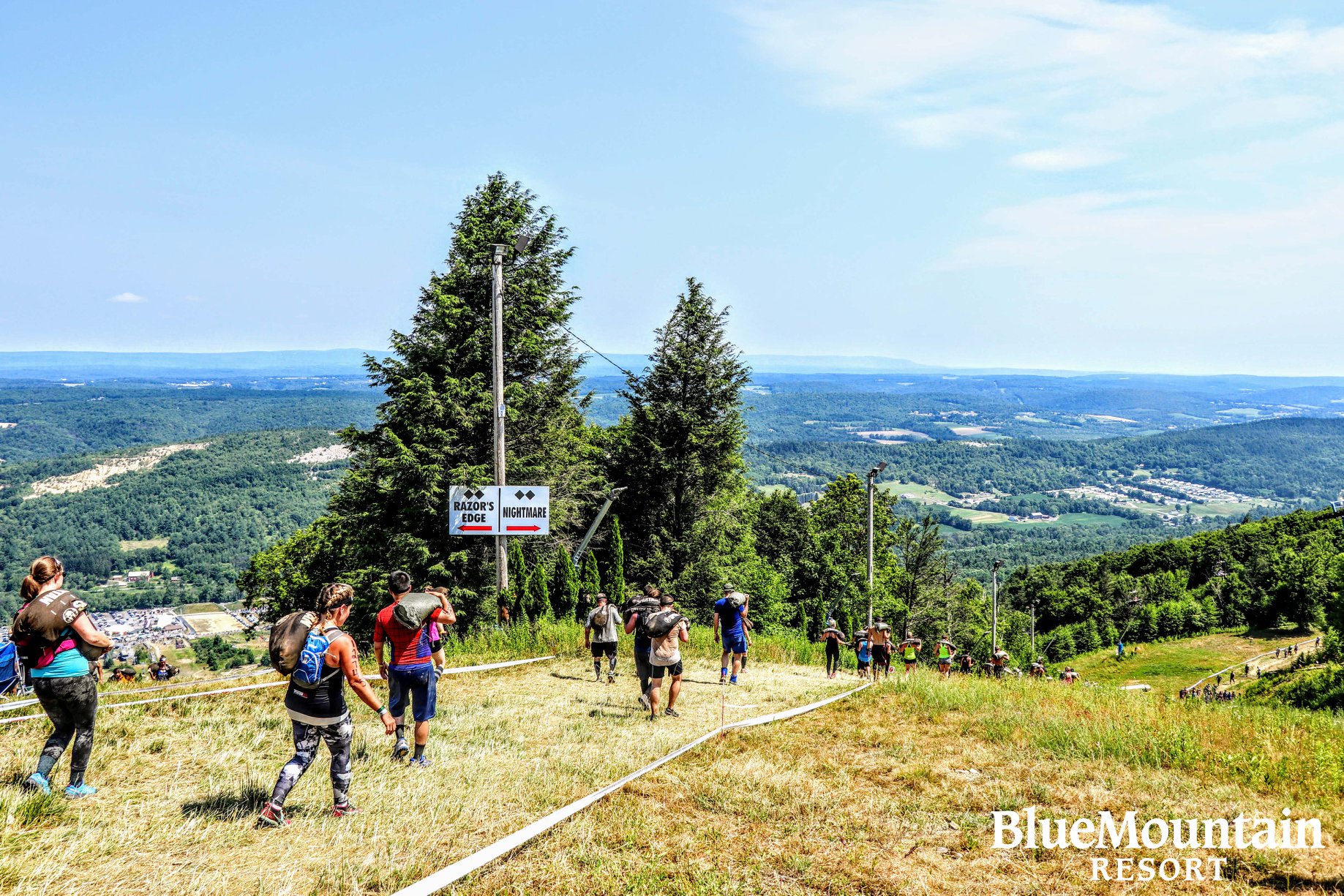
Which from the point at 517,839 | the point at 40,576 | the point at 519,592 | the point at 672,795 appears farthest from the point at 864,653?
the point at 40,576

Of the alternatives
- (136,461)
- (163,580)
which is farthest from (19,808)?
(136,461)

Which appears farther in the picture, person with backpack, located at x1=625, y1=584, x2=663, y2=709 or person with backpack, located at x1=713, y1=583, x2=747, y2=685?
person with backpack, located at x1=713, y1=583, x2=747, y2=685

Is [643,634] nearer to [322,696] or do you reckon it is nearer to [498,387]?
[322,696]

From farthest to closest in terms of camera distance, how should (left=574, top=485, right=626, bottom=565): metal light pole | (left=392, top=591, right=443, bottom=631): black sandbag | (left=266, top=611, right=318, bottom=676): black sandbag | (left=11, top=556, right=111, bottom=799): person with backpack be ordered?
1. (left=574, top=485, right=626, bottom=565): metal light pole
2. (left=392, top=591, right=443, bottom=631): black sandbag
3. (left=11, top=556, right=111, bottom=799): person with backpack
4. (left=266, top=611, right=318, bottom=676): black sandbag

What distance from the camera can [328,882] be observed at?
17.1 ft

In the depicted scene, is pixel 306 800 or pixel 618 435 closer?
pixel 306 800

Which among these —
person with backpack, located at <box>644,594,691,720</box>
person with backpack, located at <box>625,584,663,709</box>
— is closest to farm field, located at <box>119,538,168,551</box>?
person with backpack, located at <box>625,584,663,709</box>

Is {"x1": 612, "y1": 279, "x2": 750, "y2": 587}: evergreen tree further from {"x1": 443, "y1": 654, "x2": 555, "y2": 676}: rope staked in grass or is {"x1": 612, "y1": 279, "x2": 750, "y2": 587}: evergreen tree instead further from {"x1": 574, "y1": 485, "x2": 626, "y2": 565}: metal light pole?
{"x1": 443, "y1": 654, "x2": 555, "y2": 676}: rope staked in grass

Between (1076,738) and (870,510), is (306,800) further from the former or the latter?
(870,510)

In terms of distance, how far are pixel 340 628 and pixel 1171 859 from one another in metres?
6.50

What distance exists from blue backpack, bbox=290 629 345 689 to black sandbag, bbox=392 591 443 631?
1.62m

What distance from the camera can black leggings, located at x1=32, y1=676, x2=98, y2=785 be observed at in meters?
6.11

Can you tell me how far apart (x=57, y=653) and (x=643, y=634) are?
255 inches

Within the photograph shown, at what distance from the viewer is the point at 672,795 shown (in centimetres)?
719
